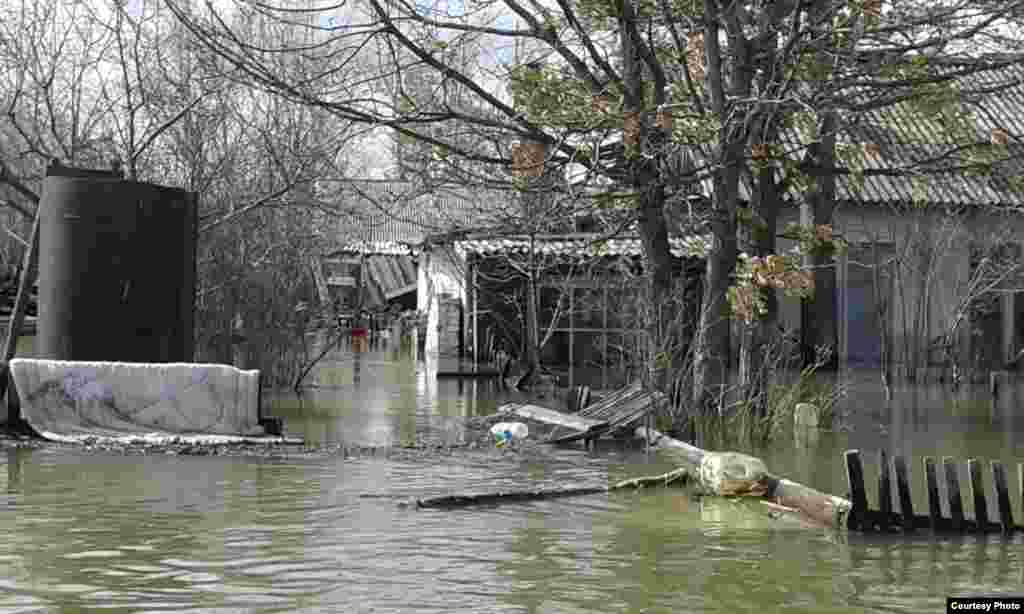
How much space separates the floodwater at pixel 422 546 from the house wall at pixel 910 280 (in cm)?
1402

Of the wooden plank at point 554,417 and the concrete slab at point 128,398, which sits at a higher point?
the concrete slab at point 128,398

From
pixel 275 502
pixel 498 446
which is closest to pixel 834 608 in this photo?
pixel 275 502

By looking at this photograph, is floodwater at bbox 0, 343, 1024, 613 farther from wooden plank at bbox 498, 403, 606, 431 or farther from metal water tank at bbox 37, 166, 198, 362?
metal water tank at bbox 37, 166, 198, 362

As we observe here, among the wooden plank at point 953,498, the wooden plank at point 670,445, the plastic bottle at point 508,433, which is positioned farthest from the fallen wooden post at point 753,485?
the plastic bottle at point 508,433

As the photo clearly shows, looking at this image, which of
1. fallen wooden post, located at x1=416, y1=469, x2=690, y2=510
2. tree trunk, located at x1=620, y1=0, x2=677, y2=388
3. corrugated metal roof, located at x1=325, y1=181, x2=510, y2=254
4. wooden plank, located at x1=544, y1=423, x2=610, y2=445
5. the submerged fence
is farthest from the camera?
Answer: corrugated metal roof, located at x1=325, y1=181, x2=510, y2=254

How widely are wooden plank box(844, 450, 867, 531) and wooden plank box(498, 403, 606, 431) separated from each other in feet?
18.3

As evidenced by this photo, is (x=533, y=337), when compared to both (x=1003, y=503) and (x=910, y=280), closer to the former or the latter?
(x=910, y=280)

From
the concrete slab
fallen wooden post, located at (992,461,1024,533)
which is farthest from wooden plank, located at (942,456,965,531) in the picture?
the concrete slab

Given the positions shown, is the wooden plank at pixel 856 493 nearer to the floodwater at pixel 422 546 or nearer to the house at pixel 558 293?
the floodwater at pixel 422 546

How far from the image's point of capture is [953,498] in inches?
386

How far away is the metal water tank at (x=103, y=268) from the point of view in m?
14.4

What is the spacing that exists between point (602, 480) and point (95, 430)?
454cm

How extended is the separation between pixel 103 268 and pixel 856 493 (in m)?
7.77

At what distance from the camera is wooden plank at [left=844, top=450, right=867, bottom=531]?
9508 millimetres
